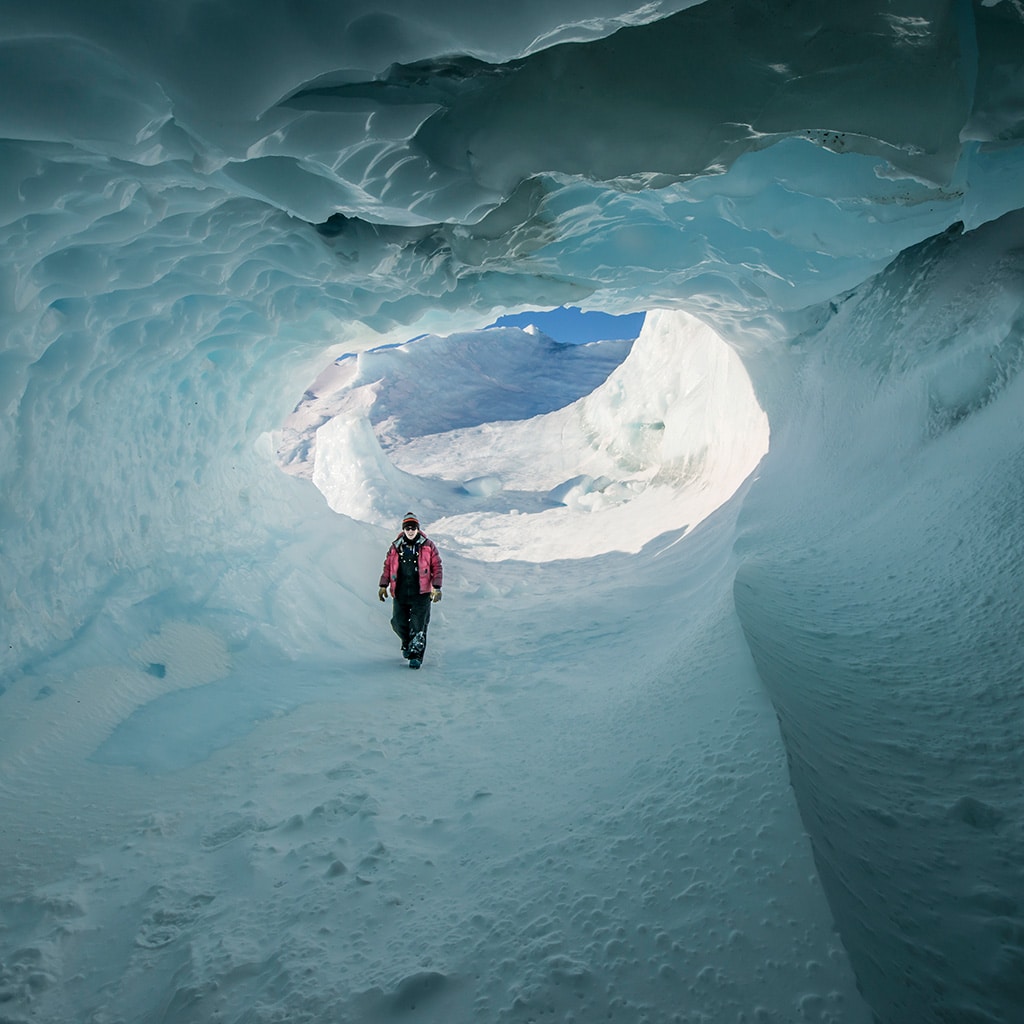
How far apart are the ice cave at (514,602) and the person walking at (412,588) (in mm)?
507

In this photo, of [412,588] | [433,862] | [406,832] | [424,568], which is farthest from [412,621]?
[433,862]

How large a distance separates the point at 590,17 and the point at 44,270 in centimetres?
306

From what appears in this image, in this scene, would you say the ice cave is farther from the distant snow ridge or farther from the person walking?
the distant snow ridge

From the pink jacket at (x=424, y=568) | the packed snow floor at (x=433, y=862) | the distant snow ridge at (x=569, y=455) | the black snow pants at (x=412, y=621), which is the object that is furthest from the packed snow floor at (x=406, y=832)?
the distant snow ridge at (x=569, y=455)

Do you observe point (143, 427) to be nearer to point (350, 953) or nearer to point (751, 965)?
point (350, 953)

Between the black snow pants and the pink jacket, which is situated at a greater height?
the pink jacket

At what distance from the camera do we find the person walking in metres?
5.04

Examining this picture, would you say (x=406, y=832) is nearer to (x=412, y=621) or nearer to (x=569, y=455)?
(x=412, y=621)

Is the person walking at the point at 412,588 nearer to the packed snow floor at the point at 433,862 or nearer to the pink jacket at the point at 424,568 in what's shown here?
the pink jacket at the point at 424,568

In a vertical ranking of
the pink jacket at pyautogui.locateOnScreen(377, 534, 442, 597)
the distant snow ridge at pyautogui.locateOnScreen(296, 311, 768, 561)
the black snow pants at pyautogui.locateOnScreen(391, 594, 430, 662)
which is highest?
the distant snow ridge at pyautogui.locateOnScreen(296, 311, 768, 561)

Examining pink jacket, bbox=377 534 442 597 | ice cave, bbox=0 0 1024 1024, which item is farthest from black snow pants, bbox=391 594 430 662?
ice cave, bbox=0 0 1024 1024

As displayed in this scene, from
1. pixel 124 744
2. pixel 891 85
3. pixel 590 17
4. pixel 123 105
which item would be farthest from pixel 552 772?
pixel 891 85

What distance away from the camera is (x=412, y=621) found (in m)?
5.05

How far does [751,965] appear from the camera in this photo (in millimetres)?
1570
